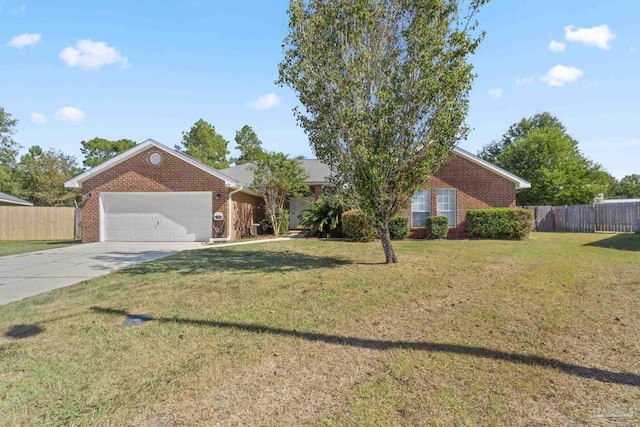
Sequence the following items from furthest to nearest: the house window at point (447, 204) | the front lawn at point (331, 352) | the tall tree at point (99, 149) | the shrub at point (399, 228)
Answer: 1. the tall tree at point (99, 149)
2. the house window at point (447, 204)
3. the shrub at point (399, 228)
4. the front lawn at point (331, 352)

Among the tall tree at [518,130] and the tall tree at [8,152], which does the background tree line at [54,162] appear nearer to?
the tall tree at [8,152]

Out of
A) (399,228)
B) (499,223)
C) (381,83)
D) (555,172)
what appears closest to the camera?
(381,83)

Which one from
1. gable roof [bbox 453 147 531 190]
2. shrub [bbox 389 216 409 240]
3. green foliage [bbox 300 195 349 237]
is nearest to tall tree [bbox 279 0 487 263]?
shrub [bbox 389 216 409 240]

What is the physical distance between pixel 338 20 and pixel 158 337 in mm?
6800

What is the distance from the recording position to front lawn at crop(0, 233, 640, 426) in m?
2.76

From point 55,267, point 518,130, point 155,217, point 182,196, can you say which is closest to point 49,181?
point 155,217

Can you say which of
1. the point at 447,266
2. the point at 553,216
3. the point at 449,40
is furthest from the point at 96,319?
the point at 553,216

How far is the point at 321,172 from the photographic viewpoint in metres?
21.7

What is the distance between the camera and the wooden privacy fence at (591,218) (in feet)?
61.2

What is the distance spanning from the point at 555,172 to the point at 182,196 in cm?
2601

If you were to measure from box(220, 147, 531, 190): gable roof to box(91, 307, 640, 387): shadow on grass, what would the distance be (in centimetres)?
1237

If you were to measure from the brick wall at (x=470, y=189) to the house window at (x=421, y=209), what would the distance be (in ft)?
0.67

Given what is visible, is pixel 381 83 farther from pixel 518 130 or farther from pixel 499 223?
pixel 518 130

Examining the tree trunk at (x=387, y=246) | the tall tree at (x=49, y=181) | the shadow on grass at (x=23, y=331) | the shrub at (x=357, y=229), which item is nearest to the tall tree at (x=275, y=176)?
the shrub at (x=357, y=229)
